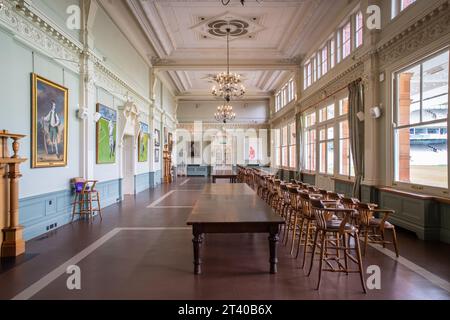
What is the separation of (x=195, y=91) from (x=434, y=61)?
563 inches

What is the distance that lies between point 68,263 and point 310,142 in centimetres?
925

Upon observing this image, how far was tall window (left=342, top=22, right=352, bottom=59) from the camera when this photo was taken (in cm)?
739

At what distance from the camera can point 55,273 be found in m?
3.09

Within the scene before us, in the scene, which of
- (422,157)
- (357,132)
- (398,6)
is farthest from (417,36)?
(357,132)

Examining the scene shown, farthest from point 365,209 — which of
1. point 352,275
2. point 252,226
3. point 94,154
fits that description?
point 94,154

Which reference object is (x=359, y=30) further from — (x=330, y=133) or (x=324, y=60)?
(x=330, y=133)

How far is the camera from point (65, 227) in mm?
5125

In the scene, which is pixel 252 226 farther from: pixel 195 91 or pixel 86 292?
pixel 195 91

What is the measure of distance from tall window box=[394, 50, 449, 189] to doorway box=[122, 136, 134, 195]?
7670 millimetres

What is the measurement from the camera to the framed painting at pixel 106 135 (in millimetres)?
6613

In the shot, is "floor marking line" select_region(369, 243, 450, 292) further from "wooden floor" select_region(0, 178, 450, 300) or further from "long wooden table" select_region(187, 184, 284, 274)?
"long wooden table" select_region(187, 184, 284, 274)

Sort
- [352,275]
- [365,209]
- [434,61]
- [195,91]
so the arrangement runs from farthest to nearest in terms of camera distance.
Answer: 1. [195,91]
2. [434,61]
3. [365,209]
4. [352,275]

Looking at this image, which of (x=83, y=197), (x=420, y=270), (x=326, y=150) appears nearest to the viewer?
(x=420, y=270)

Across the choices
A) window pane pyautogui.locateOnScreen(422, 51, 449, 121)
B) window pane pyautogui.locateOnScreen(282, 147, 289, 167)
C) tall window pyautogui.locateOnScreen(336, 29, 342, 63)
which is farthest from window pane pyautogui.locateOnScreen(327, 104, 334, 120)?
window pane pyautogui.locateOnScreen(282, 147, 289, 167)
